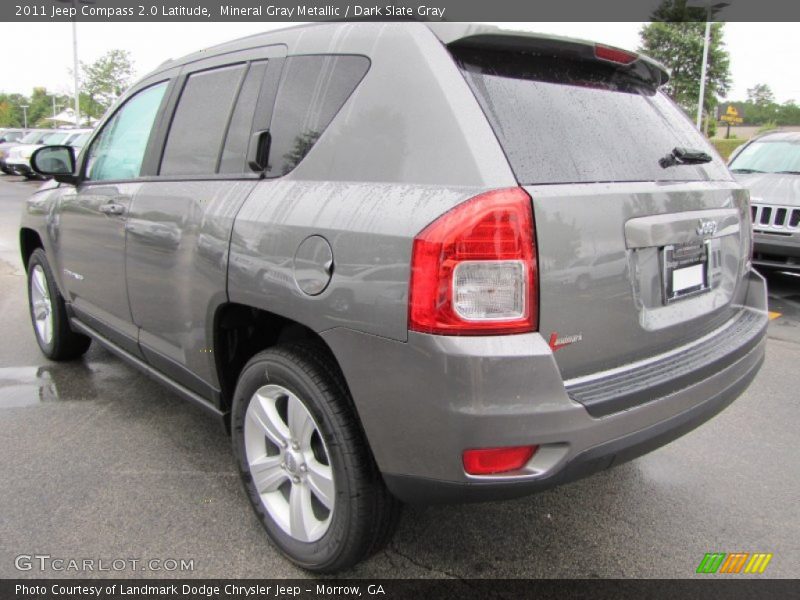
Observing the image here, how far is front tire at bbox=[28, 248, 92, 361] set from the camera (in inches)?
166

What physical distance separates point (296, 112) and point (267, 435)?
1.19 meters

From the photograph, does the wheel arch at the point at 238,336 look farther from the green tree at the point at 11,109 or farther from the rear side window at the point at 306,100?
the green tree at the point at 11,109

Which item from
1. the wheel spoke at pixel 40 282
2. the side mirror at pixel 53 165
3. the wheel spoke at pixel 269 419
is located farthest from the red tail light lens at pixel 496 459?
the wheel spoke at pixel 40 282

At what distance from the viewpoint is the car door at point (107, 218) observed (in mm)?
3164

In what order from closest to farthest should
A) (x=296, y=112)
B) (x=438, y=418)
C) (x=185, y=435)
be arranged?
1. (x=438, y=418)
2. (x=296, y=112)
3. (x=185, y=435)

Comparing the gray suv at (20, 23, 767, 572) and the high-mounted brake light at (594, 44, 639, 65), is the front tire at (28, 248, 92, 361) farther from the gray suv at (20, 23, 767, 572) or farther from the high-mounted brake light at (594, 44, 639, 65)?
the high-mounted brake light at (594, 44, 639, 65)

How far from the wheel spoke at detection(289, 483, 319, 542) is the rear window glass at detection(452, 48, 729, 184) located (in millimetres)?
1329

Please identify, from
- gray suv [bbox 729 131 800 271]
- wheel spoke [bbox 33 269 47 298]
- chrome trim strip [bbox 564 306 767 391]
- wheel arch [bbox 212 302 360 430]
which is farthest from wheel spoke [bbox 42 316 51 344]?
gray suv [bbox 729 131 800 271]

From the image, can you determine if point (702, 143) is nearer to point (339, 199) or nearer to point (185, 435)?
point (339, 199)

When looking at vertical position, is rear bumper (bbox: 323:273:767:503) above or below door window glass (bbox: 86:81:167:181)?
below

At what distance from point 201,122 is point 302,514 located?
1727 millimetres

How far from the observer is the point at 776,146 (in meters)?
7.74

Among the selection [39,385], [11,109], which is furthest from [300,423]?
[11,109]

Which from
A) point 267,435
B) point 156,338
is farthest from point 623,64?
point 156,338
